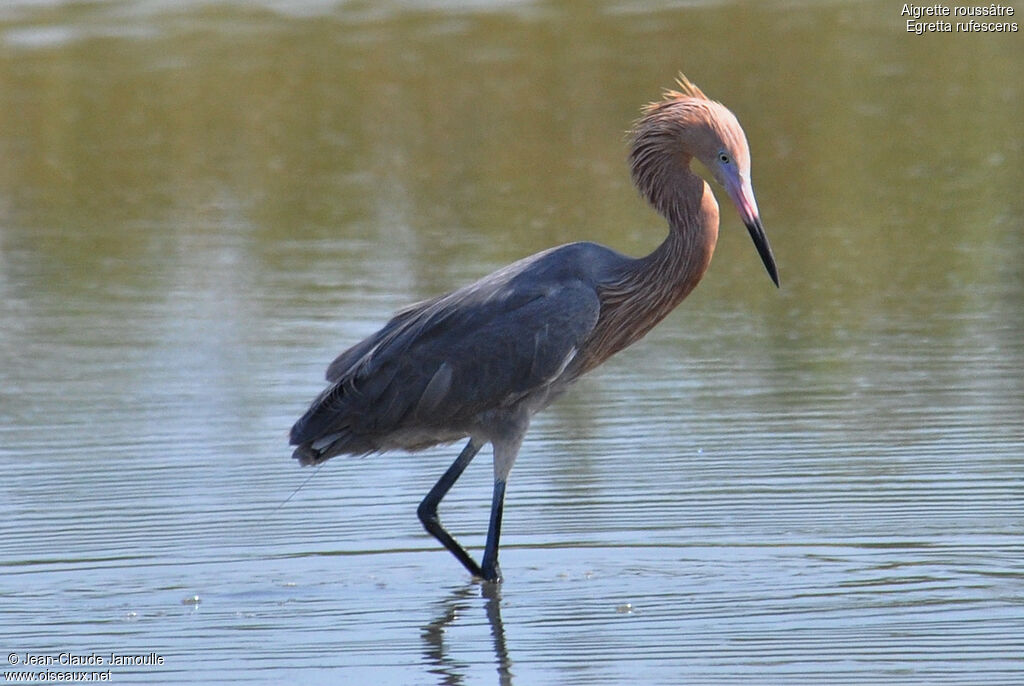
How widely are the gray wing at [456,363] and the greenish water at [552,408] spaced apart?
59 cm

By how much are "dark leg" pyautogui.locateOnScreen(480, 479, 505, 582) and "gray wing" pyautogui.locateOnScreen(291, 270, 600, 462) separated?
0.38 meters

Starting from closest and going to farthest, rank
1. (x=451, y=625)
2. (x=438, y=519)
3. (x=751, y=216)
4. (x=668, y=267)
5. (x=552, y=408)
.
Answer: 1. (x=451, y=625)
2. (x=751, y=216)
3. (x=668, y=267)
4. (x=438, y=519)
5. (x=552, y=408)

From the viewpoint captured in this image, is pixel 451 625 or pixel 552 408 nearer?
pixel 451 625

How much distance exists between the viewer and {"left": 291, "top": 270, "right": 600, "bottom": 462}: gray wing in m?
8.30

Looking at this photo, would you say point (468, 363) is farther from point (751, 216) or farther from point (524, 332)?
point (751, 216)

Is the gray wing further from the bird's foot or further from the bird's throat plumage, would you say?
the bird's foot

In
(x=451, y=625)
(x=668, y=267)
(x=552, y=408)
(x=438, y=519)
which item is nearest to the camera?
(x=451, y=625)

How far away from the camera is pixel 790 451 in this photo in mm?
9672

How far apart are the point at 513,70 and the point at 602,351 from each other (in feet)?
51.5

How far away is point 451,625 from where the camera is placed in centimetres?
785

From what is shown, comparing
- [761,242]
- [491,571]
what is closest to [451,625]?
[491,571]

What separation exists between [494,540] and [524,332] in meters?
0.90

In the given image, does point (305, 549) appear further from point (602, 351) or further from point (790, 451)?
point (790, 451)

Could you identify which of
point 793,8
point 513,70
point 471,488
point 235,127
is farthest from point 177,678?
point 793,8
